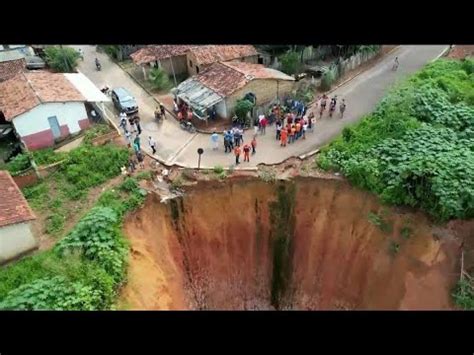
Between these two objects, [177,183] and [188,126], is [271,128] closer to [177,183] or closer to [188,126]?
[188,126]

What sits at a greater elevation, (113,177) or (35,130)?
(35,130)

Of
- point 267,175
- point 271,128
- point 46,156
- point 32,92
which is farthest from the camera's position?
point 271,128

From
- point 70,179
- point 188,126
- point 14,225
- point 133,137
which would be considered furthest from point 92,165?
point 188,126

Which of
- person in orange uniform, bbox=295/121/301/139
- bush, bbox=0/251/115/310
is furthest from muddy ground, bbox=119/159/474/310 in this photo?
bush, bbox=0/251/115/310

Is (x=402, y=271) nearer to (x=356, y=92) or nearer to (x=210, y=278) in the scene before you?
(x=210, y=278)

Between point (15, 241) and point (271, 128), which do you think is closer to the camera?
point (15, 241)

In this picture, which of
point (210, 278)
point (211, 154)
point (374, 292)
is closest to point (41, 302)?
point (210, 278)

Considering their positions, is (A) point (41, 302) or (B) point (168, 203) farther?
(B) point (168, 203)

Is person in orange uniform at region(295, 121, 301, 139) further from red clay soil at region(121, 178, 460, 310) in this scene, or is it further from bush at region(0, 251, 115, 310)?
bush at region(0, 251, 115, 310)
